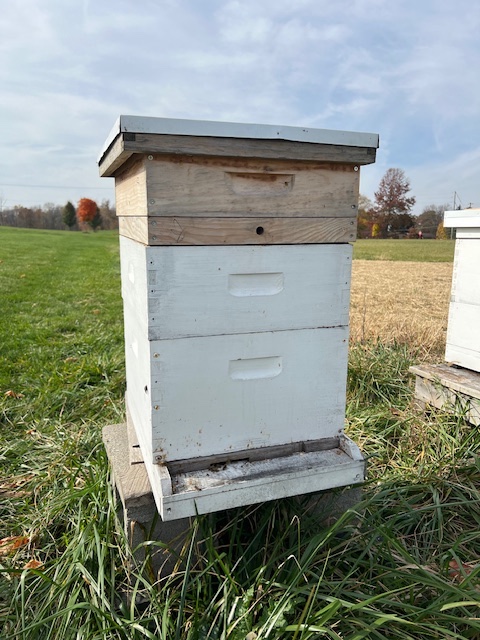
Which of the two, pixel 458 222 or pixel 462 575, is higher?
pixel 458 222

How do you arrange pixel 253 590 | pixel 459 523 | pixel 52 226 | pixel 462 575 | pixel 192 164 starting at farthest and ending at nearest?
pixel 52 226 < pixel 459 523 < pixel 462 575 < pixel 253 590 < pixel 192 164

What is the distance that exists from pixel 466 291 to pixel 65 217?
2892 inches

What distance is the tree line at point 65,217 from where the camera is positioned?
228 feet

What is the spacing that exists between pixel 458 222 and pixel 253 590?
273 centimetres

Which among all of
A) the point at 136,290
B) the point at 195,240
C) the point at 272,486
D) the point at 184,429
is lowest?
the point at 272,486

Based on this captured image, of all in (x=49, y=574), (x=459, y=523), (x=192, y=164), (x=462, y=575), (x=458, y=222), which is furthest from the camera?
(x=458, y=222)

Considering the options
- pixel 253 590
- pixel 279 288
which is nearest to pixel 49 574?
pixel 253 590

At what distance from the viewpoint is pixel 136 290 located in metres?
2.11

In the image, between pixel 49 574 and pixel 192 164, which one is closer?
pixel 192 164

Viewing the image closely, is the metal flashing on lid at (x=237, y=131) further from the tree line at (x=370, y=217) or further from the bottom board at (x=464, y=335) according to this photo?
the tree line at (x=370, y=217)

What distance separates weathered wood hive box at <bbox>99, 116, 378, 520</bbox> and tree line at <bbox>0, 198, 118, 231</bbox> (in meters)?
72.2

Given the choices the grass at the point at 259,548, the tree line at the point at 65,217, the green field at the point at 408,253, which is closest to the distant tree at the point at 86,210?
the tree line at the point at 65,217

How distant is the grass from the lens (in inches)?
73.6

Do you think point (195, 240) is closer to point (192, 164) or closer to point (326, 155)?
point (192, 164)
